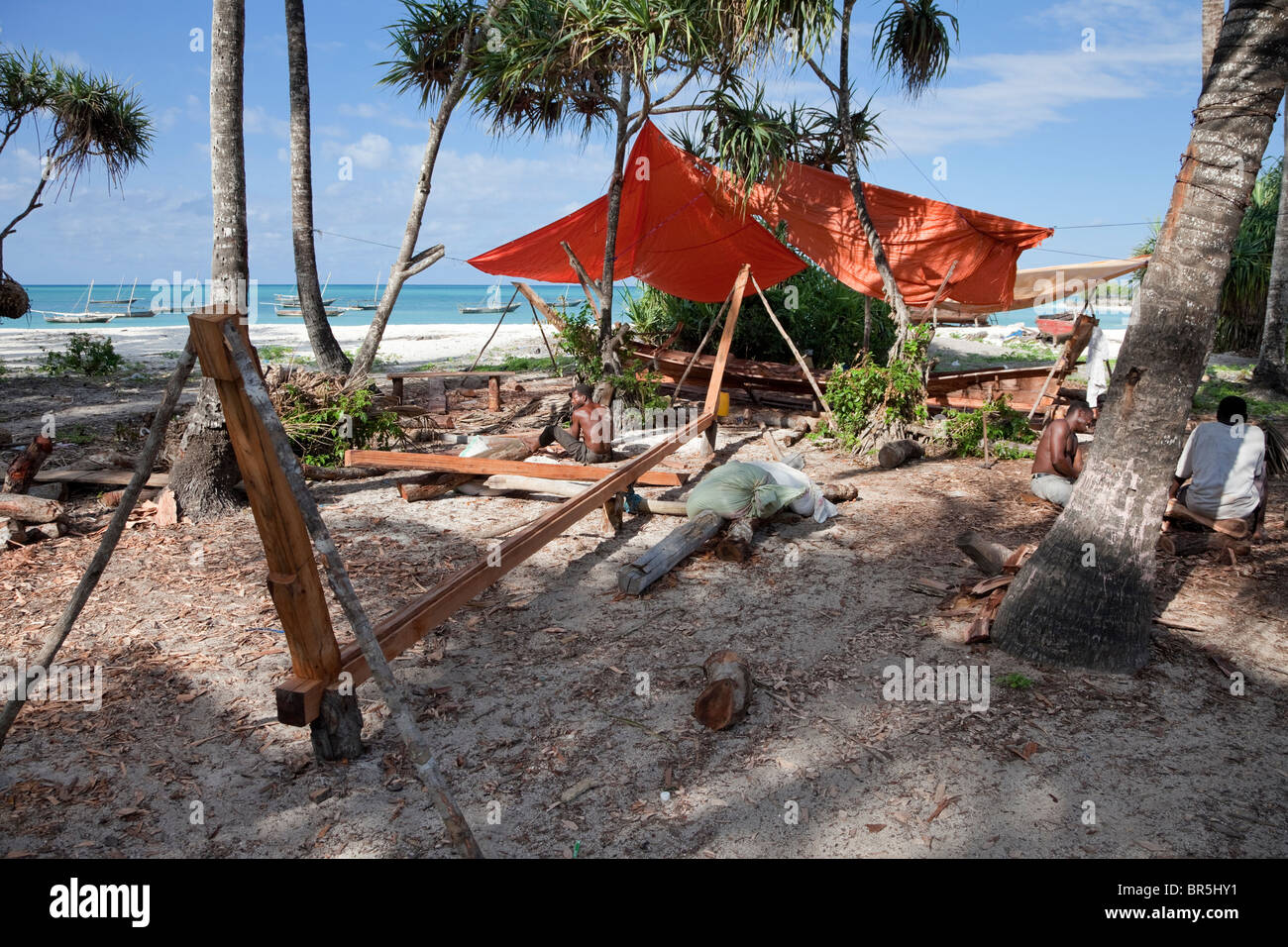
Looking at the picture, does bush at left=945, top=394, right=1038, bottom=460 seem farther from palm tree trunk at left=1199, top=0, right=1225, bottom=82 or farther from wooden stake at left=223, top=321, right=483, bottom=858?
wooden stake at left=223, top=321, right=483, bottom=858

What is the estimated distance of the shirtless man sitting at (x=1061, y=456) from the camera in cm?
668

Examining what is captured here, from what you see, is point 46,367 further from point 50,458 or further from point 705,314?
point 705,314

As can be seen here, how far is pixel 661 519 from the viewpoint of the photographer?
23.3 ft

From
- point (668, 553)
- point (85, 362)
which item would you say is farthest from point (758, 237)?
point (85, 362)

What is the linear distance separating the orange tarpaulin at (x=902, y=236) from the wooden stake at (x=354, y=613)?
8.47m

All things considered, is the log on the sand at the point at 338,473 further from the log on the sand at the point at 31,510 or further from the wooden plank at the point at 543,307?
the wooden plank at the point at 543,307

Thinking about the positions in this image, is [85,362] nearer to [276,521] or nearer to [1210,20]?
[276,521]

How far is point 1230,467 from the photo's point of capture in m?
5.86

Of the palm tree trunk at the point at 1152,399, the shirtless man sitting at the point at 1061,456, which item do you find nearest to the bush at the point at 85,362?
the shirtless man sitting at the point at 1061,456

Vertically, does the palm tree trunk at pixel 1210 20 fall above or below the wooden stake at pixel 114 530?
above

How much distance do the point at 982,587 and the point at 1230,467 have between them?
2.52 m

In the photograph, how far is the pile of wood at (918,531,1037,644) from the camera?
4535mm
